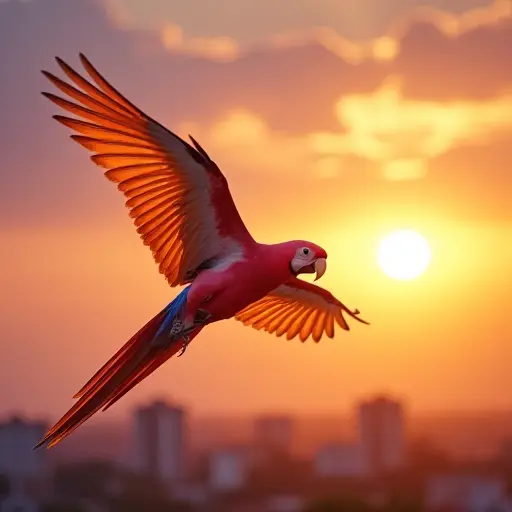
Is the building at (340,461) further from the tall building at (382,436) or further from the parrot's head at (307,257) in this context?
the parrot's head at (307,257)

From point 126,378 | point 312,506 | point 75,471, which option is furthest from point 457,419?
point 126,378

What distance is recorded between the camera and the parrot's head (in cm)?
104

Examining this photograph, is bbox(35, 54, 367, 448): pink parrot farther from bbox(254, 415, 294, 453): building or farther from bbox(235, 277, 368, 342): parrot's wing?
bbox(254, 415, 294, 453): building

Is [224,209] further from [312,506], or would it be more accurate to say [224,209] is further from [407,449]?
[312,506]

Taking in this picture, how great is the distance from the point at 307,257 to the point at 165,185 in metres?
0.23

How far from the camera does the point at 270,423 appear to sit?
5.46 metres

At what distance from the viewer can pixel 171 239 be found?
3.75 ft

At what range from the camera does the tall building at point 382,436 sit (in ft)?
17.7

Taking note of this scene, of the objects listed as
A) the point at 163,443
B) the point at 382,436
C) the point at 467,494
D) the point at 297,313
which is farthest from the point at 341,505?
the point at 297,313

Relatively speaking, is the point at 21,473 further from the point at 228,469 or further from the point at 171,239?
the point at 171,239

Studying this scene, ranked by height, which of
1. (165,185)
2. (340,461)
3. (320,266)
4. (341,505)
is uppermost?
(165,185)

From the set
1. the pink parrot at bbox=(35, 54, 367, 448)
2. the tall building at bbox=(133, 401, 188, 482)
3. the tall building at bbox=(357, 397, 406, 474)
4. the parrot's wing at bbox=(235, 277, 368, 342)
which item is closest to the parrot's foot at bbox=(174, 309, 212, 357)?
the pink parrot at bbox=(35, 54, 367, 448)

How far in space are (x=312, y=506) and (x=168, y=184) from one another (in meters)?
4.97

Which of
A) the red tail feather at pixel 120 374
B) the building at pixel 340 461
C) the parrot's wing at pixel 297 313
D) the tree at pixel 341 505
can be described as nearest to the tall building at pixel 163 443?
A: the building at pixel 340 461
